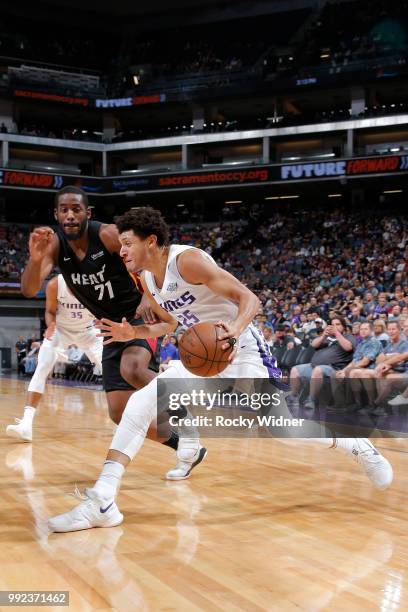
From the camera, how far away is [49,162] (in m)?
32.5

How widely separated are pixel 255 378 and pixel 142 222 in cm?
136

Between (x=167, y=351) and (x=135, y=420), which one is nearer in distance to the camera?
(x=135, y=420)

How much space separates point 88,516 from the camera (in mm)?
3400

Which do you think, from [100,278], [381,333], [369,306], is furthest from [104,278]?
[369,306]

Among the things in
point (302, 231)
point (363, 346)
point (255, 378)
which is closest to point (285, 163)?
point (302, 231)

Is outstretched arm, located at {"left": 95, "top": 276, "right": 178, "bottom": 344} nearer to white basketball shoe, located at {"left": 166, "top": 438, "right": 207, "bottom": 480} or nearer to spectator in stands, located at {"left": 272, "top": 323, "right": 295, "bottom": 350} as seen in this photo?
white basketball shoe, located at {"left": 166, "top": 438, "right": 207, "bottom": 480}

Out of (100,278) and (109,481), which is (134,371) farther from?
(109,481)

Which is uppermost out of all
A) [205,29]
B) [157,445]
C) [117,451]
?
[205,29]

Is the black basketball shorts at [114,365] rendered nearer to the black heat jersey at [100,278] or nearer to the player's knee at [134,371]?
the player's knee at [134,371]

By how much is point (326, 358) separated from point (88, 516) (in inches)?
236

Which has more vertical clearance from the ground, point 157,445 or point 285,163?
point 285,163

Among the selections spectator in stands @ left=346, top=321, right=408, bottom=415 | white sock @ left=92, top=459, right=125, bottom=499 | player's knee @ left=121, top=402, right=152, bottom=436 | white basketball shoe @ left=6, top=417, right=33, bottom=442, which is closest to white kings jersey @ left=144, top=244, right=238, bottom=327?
player's knee @ left=121, top=402, right=152, bottom=436

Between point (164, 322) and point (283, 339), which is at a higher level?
point (164, 322)

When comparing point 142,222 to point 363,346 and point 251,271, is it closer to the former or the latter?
point 363,346
